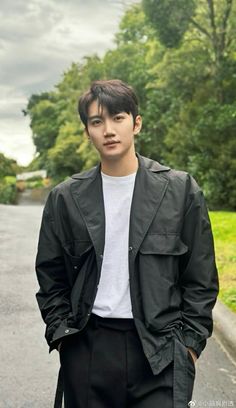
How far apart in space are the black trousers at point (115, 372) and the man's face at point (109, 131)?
724 millimetres

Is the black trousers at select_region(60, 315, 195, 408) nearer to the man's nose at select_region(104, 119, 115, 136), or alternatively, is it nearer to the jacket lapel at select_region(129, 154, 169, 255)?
the jacket lapel at select_region(129, 154, 169, 255)

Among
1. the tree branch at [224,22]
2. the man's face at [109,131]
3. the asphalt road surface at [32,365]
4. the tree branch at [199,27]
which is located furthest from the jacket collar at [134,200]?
the tree branch at [224,22]

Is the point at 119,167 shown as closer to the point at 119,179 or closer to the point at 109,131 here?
the point at 119,179

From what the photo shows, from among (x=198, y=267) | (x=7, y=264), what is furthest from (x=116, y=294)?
(x=7, y=264)

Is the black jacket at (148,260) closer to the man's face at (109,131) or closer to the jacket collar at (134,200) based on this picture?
the jacket collar at (134,200)

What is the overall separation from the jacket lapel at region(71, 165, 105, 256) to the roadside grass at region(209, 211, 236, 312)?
4111 millimetres

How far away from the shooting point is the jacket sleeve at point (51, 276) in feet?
8.46

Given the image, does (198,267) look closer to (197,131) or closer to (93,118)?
(93,118)

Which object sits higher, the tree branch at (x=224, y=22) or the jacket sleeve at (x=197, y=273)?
the tree branch at (x=224, y=22)

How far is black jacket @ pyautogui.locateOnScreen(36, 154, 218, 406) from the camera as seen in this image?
2379 millimetres

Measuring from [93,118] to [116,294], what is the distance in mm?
774

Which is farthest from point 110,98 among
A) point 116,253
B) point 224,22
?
point 224,22

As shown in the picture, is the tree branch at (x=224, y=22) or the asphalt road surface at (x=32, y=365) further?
the tree branch at (x=224, y=22)

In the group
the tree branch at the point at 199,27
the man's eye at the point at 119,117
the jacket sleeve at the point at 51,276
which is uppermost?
the tree branch at the point at 199,27
